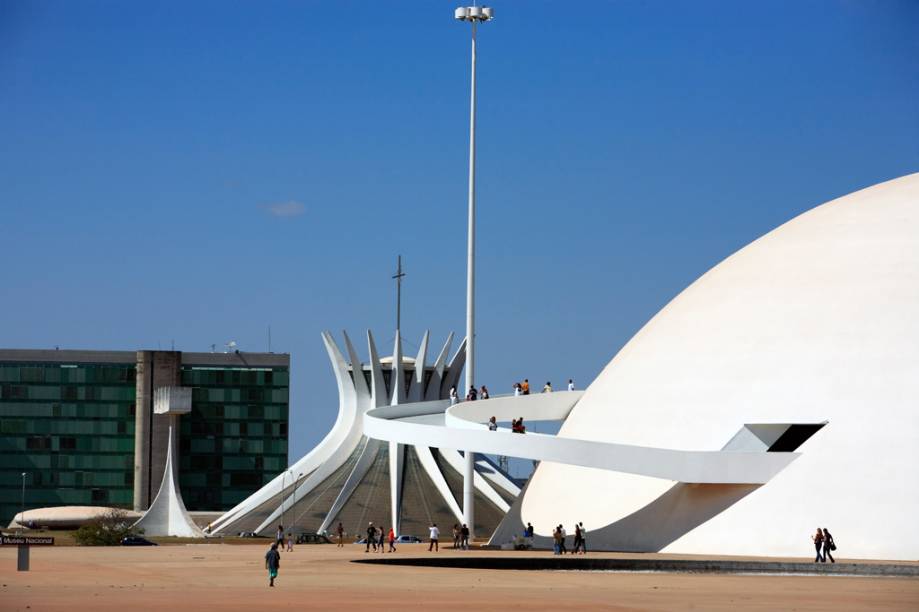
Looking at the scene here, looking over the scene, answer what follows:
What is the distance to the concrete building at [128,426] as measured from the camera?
106562 mm

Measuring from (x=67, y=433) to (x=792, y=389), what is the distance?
237 ft

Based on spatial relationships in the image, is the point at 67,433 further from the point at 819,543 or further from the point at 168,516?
the point at 819,543

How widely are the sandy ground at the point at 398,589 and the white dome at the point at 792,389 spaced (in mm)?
5800

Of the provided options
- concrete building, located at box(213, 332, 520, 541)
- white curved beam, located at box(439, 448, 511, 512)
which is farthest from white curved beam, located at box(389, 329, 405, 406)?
white curved beam, located at box(439, 448, 511, 512)

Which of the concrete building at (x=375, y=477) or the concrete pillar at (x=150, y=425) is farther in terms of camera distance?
the concrete pillar at (x=150, y=425)

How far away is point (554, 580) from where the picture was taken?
3584cm

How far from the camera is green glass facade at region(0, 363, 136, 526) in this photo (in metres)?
107

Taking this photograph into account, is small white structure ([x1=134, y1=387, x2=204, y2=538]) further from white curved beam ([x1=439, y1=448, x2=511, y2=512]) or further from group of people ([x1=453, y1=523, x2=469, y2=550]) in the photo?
group of people ([x1=453, y1=523, x2=469, y2=550])

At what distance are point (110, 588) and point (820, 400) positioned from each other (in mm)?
20774

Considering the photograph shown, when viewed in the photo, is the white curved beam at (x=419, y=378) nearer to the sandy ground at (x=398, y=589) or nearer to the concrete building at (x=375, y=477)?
the concrete building at (x=375, y=477)

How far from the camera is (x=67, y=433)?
107750 mm

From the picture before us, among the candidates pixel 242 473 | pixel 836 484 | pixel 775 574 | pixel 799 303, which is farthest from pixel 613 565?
pixel 242 473

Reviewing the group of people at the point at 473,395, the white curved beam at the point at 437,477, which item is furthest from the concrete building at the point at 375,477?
the group of people at the point at 473,395

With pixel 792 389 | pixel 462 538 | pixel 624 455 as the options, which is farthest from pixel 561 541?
pixel 792 389
